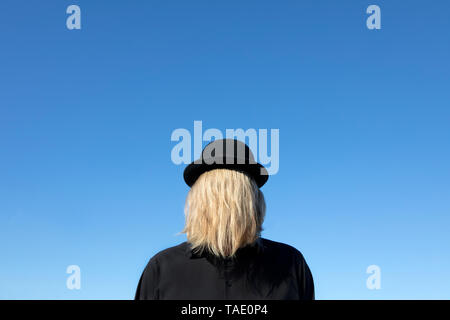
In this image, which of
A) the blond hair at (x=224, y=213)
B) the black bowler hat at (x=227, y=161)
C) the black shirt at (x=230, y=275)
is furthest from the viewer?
the black bowler hat at (x=227, y=161)

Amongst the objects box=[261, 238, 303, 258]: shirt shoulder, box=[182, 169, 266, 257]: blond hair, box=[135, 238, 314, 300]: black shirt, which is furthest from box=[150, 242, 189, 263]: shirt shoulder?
box=[261, 238, 303, 258]: shirt shoulder

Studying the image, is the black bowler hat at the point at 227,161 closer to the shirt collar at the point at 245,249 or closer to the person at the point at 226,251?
the person at the point at 226,251

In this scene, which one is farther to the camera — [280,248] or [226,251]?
[280,248]

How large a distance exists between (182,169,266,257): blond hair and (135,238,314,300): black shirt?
0.18 metres

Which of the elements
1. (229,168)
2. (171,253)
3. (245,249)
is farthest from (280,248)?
(171,253)

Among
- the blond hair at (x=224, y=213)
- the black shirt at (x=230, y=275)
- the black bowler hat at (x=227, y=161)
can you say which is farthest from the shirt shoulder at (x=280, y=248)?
the black bowler hat at (x=227, y=161)

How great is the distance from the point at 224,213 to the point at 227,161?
612 millimetres

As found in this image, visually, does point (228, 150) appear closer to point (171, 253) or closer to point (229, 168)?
point (229, 168)

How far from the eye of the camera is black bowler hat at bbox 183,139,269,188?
785cm

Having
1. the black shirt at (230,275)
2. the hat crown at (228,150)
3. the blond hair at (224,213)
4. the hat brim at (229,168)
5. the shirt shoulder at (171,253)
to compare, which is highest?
the hat crown at (228,150)

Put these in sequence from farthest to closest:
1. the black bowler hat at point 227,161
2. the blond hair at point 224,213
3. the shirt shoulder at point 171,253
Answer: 1. the shirt shoulder at point 171,253
2. the black bowler hat at point 227,161
3. the blond hair at point 224,213

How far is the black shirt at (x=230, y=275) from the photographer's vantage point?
7730mm

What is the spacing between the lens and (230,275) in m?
7.76
